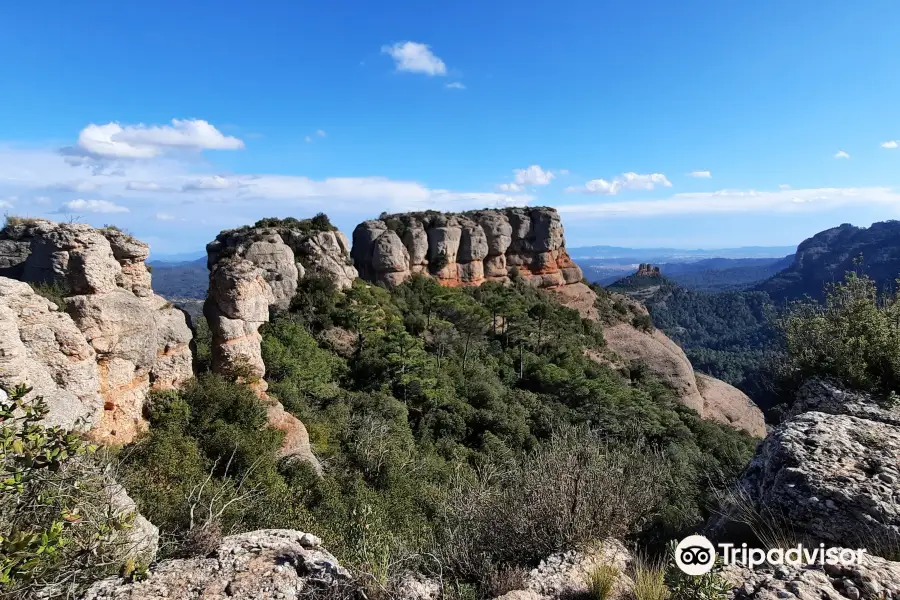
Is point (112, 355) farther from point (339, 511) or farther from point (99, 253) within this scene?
point (339, 511)

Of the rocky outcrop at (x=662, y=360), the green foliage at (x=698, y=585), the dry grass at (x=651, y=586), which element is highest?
the green foliage at (x=698, y=585)

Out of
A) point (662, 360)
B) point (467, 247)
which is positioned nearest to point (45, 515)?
point (662, 360)

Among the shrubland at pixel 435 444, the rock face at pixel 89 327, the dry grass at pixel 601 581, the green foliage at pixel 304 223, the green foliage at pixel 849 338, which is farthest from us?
the green foliage at pixel 304 223

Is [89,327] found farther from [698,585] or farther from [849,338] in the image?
[849,338]

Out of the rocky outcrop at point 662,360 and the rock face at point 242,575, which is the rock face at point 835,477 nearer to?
the rock face at point 242,575

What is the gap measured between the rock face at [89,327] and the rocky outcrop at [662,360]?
35.2 m

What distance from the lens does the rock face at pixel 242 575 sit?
5.65 metres

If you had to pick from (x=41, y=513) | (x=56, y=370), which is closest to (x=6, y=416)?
(x=41, y=513)

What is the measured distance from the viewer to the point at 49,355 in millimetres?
9875

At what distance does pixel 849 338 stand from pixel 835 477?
13.4ft

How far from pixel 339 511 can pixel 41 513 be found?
30.9 feet

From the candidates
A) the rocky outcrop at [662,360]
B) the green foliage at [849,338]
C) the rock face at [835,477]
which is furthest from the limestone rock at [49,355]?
the rocky outcrop at [662,360]

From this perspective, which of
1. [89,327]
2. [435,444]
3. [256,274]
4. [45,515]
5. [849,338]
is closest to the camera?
[45,515]

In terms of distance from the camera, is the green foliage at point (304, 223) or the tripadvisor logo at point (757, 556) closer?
the tripadvisor logo at point (757, 556)
